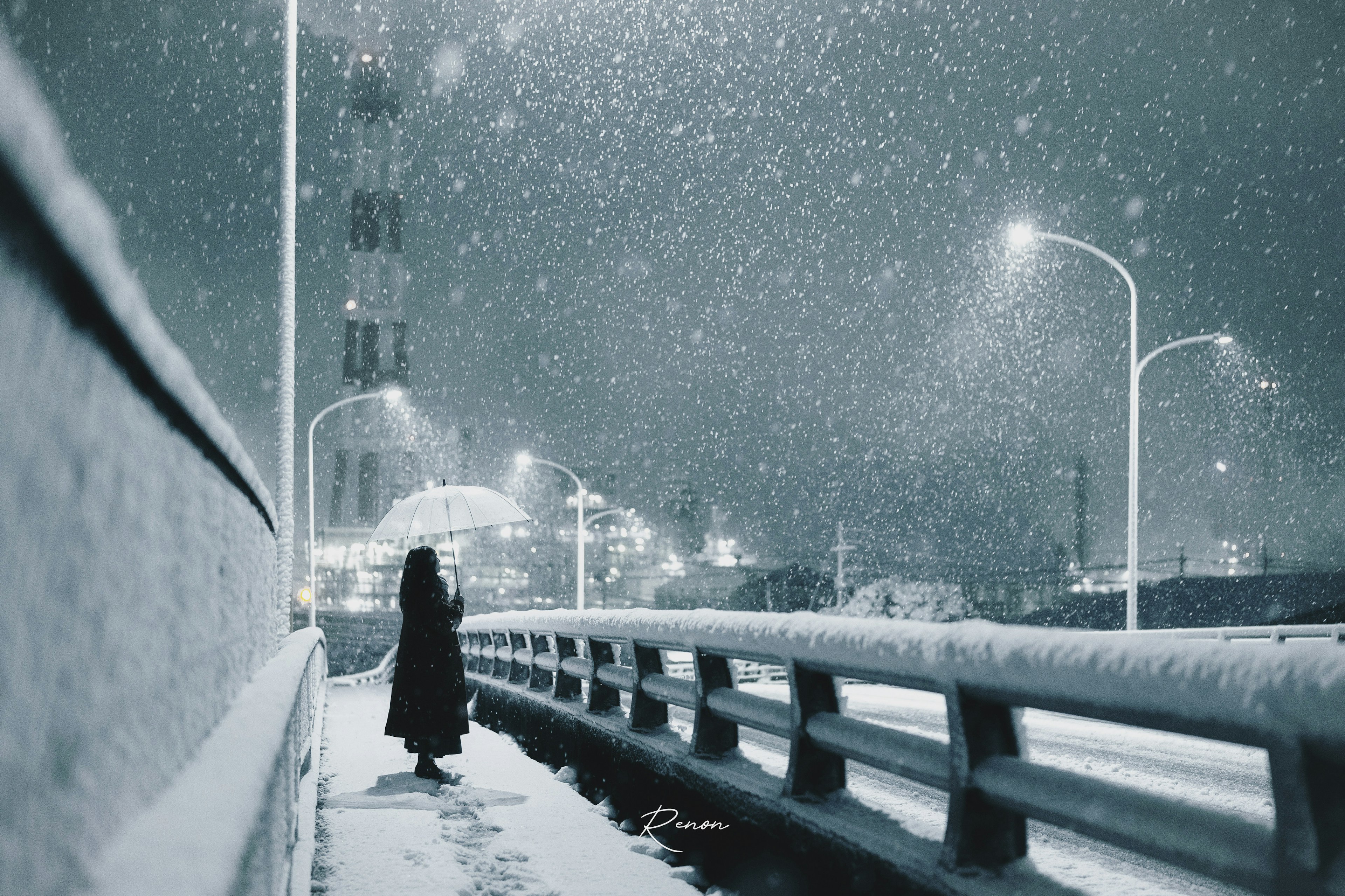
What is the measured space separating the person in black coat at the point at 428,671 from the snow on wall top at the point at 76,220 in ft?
24.4

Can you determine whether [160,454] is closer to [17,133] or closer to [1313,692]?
[17,133]

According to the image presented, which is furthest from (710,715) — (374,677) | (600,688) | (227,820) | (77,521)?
(374,677)

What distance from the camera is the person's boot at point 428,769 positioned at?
8406 millimetres

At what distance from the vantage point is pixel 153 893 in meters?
1.11

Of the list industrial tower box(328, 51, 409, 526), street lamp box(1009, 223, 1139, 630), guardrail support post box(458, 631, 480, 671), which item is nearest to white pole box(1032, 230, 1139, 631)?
street lamp box(1009, 223, 1139, 630)

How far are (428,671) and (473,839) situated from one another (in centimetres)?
311

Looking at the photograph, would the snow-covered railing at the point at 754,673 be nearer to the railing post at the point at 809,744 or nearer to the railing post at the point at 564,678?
the railing post at the point at 564,678

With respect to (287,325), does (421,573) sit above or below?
below

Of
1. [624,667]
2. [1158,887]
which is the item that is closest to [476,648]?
[624,667]

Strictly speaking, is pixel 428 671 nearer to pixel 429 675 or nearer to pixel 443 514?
pixel 429 675

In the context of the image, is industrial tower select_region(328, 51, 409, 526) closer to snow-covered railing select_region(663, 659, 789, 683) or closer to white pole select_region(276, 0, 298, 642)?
snow-covered railing select_region(663, 659, 789, 683)

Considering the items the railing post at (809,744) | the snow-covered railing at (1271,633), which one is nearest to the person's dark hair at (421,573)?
the railing post at (809,744)

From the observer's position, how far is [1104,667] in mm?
3105

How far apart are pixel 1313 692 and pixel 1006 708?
1.41 meters
